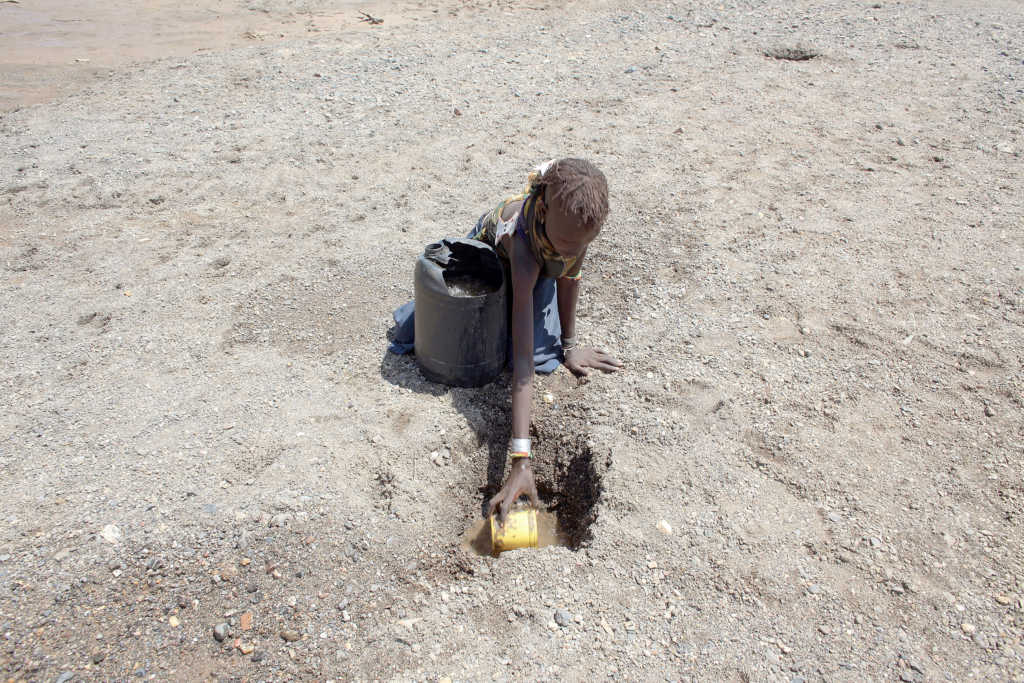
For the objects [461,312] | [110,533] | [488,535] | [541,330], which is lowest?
[488,535]

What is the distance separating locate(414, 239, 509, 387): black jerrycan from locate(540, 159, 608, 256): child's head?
0.45 m

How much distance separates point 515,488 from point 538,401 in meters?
0.53

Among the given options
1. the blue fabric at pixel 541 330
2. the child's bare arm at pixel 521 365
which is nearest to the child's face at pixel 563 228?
the child's bare arm at pixel 521 365

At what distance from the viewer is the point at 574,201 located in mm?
1937

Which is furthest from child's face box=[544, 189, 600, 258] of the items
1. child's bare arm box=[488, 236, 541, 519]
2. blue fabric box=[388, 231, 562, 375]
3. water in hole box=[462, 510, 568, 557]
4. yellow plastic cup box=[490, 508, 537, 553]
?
water in hole box=[462, 510, 568, 557]

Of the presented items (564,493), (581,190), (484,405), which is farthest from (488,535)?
(581,190)

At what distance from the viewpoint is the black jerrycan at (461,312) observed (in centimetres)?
238

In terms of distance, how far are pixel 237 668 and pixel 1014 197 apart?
4.19 meters

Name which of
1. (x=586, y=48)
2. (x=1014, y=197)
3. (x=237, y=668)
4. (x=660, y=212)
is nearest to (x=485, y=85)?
(x=586, y=48)

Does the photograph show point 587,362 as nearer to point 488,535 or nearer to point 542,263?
point 542,263

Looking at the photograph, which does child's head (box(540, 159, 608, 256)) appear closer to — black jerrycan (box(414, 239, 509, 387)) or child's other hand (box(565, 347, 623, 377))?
black jerrycan (box(414, 239, 509, 387))

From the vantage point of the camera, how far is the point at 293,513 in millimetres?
2146

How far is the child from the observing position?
1.97 m

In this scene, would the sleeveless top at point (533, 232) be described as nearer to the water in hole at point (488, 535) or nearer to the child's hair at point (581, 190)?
the child's hair at point (581, 190)
